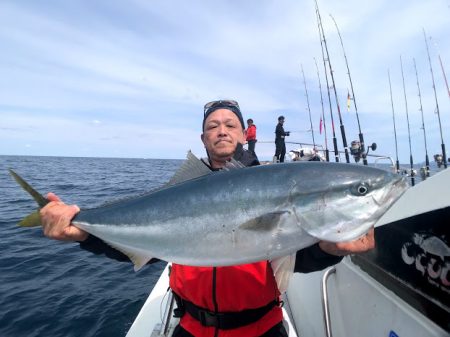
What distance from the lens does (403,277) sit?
9.39 feet

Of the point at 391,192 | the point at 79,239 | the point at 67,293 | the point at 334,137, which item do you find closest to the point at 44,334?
the point at 67,293

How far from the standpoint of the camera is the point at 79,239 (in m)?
3.29

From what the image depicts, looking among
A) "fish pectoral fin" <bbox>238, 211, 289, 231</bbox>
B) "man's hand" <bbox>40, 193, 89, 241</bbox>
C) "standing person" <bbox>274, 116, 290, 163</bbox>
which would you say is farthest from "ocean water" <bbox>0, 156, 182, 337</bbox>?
"standing person" <bbox>274, 116, 290, 163</bbox>

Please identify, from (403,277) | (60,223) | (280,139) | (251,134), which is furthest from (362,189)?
(251,134)

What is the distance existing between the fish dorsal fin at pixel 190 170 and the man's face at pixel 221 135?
91 cm

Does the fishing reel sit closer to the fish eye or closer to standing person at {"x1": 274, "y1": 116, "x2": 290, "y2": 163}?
the fish eye

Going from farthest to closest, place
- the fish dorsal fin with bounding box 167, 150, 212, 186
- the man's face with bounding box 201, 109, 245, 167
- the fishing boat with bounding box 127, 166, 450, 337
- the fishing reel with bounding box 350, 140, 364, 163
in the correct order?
the fishing reel with bounding box 350, 140, 364, 163
the man's face with bounding box 201, 109, 245, 167
the fish dorsal fin with bounding box 167, 150, 212, 186
the fishing boat with bounding box 127, 166, 450, 337

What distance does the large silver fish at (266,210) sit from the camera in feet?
7.57

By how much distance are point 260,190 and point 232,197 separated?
23 cm

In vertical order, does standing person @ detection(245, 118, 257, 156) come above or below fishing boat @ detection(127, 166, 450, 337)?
above

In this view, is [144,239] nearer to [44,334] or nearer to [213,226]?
[213,226]

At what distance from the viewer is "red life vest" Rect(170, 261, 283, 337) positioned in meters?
3.13

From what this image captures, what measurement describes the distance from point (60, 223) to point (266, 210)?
2162 millimetres

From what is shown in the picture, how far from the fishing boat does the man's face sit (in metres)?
1.84
